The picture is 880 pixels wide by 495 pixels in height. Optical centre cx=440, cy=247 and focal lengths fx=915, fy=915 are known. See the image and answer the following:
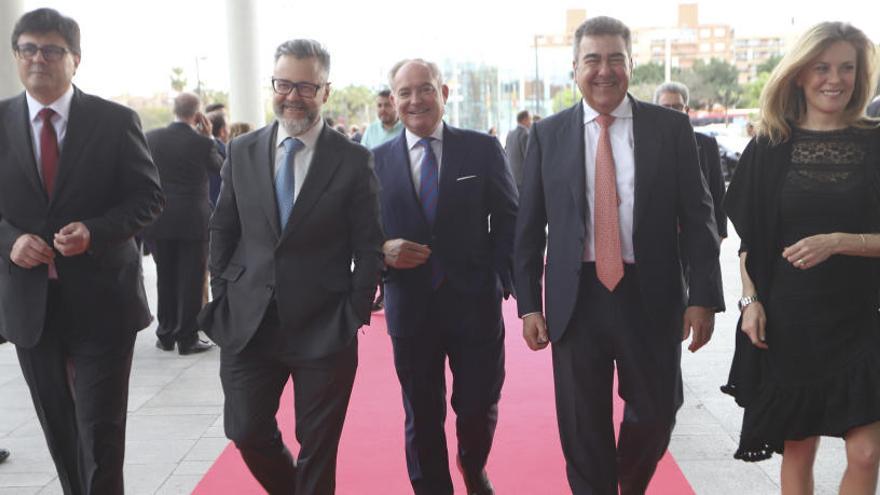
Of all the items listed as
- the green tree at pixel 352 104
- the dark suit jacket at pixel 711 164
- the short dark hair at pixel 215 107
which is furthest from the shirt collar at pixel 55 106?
the green tree at pixel 352 104

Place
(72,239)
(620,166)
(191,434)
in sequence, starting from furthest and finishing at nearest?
(191,434) < (620,166) < (72,239)

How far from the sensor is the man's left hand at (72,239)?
3.07 m

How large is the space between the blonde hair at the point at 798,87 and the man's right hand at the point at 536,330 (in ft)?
3.32

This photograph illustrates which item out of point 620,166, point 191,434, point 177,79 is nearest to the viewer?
point 620,166

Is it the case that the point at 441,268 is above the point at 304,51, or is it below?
below

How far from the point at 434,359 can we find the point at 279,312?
0.81 metres

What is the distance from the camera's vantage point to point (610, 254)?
3133mm

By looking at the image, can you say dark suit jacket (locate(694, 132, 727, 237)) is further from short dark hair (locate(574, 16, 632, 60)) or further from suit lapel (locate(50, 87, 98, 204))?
suit lapel (locate(50, 87, 98, 204))

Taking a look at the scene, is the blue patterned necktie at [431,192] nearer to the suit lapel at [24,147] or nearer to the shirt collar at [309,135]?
the shirt collar at [309,135]

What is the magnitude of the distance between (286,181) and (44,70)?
94 centimetres

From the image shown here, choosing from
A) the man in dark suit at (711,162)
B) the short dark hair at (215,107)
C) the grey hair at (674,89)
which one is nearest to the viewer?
the man in dark suit at (711,162)

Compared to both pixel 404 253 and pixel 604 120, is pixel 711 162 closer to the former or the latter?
pixel 604 120

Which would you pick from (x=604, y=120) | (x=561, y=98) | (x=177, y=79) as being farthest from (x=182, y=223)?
(x=177, y=79)

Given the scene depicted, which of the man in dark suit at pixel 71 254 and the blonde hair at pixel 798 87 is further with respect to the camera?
the man in dark suit at pixel 71 254
